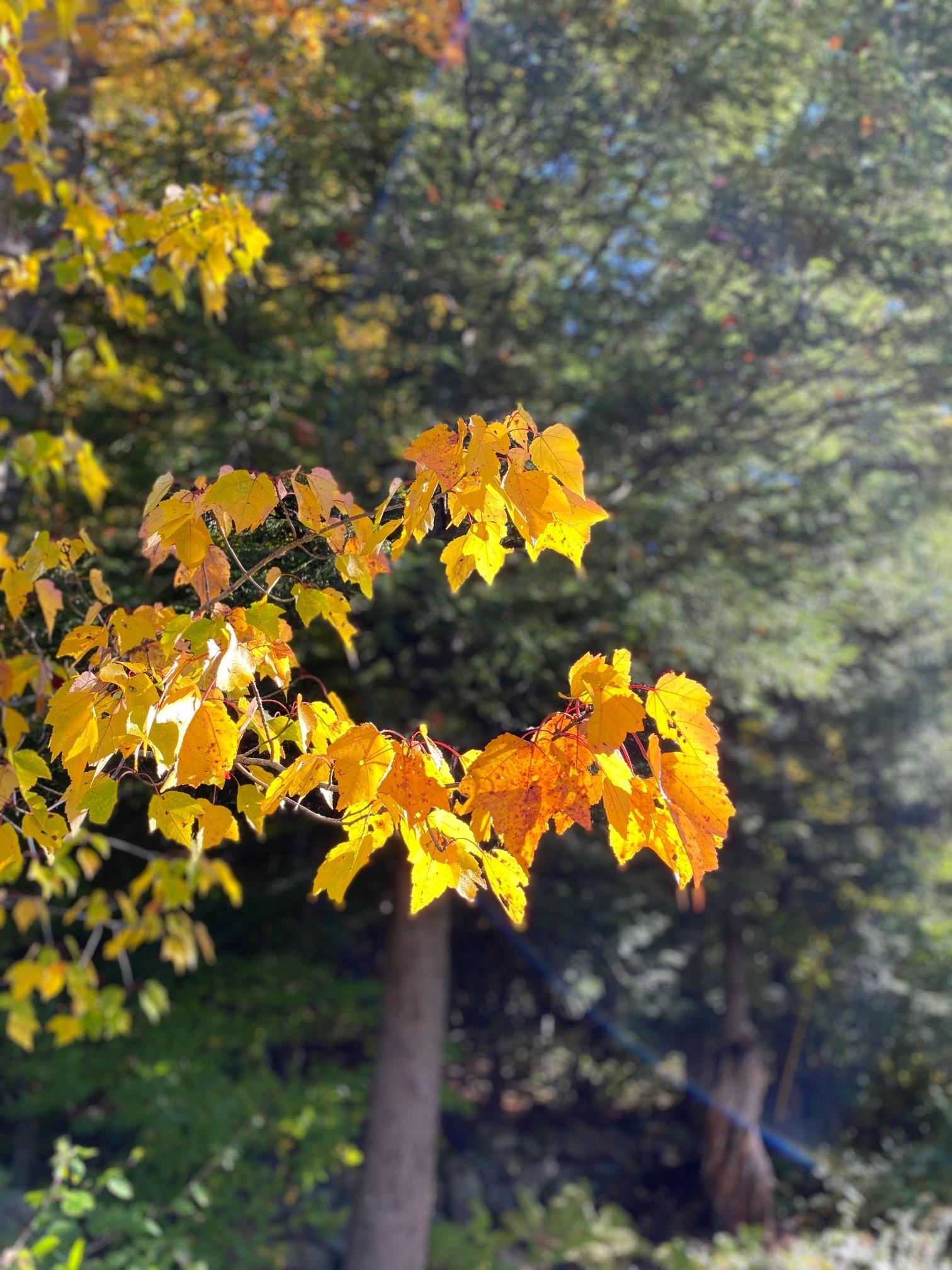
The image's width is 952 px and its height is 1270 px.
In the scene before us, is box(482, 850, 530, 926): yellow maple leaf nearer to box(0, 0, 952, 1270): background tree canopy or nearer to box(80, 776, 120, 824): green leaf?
box(80, 776, 120, 824): green leaf

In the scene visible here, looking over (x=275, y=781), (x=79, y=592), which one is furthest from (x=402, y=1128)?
Answer: (x=275, y=781)

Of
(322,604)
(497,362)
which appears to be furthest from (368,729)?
(497,362)

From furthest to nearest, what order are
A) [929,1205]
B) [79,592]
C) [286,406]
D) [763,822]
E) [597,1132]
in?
1. [597,1132]
2. [763,822]
3. [929,1205]
4. [286,406]
5. [79,592]

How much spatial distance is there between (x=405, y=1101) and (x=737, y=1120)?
3174 millimetres

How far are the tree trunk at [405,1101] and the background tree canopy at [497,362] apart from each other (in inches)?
12.8

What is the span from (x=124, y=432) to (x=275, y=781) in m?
4.00

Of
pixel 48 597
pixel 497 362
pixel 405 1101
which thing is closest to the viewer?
pixel 48 597

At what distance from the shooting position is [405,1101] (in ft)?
18.1

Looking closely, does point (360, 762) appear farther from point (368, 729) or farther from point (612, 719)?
point (612, 719)

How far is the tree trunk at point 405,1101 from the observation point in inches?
209

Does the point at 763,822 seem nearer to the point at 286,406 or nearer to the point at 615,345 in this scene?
the point at 615,345

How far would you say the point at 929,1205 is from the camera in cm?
611

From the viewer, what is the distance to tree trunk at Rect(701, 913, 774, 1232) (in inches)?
283

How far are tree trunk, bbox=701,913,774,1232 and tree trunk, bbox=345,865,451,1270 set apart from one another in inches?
106
